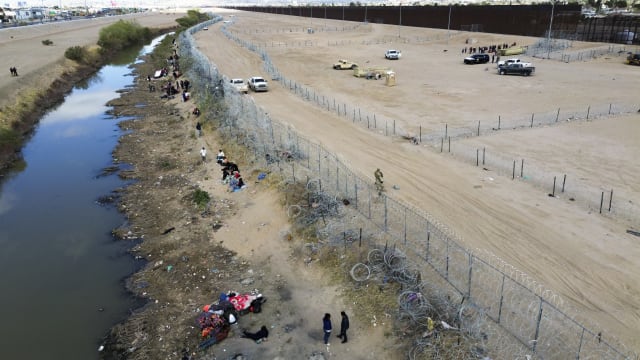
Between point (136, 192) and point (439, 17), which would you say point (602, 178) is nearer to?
point (136, 192)

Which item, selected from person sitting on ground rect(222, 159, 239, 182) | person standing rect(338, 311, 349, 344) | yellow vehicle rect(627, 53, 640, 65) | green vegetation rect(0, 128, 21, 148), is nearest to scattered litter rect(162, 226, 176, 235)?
person sitting on ground rect(222, 159, 239, 182)

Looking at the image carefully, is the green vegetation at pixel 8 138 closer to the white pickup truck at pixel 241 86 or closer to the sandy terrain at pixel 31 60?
the sandy terrain at pixel 31 60

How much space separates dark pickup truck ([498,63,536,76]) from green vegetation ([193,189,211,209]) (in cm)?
4024

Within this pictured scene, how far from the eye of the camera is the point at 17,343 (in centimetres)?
1426

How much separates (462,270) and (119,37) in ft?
310

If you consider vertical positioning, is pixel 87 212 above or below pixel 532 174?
below

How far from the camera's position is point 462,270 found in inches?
544

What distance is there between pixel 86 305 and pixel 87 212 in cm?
838

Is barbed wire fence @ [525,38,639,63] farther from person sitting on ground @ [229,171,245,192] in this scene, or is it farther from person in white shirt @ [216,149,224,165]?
person sitting on ground @ [229,171,245,192]

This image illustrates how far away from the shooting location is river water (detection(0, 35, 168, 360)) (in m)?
14.6

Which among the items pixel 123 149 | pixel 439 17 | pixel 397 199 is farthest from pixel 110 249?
pixel 439 17

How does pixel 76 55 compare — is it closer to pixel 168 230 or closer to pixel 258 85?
pixel 258 85

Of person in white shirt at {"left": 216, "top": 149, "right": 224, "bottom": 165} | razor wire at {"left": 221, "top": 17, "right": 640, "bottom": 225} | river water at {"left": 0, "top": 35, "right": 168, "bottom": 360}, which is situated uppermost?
razor wire at {"left": 221, "top": 17, "right": 640, "bottom": 225}

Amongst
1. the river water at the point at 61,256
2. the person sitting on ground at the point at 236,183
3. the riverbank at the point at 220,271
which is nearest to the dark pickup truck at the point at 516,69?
the riverbank at the point at 220,271
